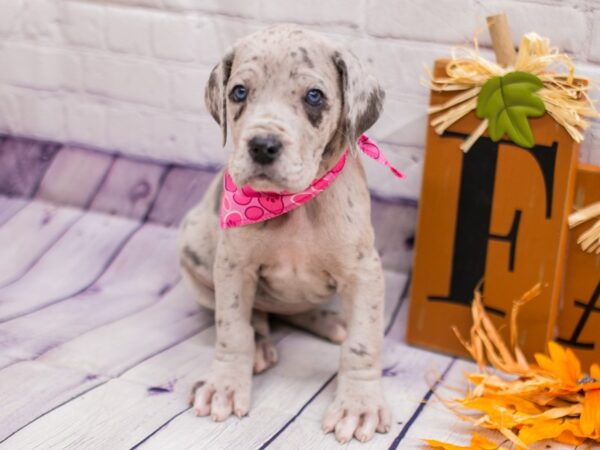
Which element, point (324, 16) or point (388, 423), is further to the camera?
point (324, 16)

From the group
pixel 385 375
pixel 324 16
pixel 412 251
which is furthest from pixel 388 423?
pixel 324 16

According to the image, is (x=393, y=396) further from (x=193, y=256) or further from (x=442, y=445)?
(x=193, y=256)

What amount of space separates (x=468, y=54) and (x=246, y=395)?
1.11 meters

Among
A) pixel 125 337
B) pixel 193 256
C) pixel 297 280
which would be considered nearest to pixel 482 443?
pixel 297 280

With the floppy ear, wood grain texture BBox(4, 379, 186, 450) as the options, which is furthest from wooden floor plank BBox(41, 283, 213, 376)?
the floppy ear

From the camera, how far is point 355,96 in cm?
190

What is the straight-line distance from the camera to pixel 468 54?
7.61 ft

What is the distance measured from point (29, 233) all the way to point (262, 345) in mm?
1165

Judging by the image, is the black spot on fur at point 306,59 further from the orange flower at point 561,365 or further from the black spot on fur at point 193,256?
the orange flower at point 561,365

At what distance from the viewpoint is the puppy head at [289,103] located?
177cm

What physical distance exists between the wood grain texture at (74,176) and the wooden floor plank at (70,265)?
90mm

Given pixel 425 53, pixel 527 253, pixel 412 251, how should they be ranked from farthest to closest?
pixel 412 251
pixel 425 53
pixel 527 253

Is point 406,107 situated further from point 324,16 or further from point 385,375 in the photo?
point 385,375

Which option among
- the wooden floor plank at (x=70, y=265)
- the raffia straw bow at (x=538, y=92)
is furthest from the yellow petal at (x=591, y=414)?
the wooden floor plank at (x=70, y=265)
